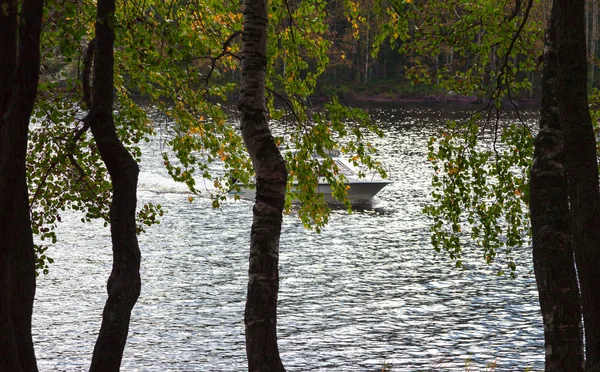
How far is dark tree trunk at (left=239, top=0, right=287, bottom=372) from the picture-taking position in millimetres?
9617

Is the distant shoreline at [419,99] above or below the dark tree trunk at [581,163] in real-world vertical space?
above

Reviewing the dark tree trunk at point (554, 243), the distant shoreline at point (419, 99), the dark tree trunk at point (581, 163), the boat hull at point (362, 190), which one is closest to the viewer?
the dark tree trunk at point (581, 163)

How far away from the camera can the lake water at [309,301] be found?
21.5 metres

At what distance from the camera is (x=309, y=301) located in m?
26.8

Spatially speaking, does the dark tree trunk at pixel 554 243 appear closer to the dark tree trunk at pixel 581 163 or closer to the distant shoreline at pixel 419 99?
the dark tree trunk at pixel 581 163

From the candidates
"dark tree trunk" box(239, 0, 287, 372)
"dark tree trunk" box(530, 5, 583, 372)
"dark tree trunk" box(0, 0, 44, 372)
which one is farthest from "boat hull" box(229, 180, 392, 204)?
"dark tree trunk" box(0, 0, 44, 372)

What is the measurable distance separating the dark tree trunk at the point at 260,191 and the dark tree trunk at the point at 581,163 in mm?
3167

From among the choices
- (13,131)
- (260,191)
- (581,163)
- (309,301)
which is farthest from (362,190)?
(581,163)

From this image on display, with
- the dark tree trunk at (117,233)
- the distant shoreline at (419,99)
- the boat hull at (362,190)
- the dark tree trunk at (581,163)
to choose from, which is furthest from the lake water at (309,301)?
the distant shoreline at (419,99)

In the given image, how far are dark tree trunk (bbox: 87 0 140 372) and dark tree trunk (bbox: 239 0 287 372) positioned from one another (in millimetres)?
2169

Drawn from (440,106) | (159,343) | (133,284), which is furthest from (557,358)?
(440,106)

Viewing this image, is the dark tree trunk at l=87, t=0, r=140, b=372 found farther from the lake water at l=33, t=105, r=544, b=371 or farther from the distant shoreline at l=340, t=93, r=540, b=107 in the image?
the distant shoreline at l=340, t=93, r=540, b=107

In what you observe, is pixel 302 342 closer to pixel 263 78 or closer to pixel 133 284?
pixel 133 284

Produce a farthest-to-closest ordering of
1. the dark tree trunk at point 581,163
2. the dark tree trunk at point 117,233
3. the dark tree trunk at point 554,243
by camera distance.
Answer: the dark tree trunk at point 117,233 < the dark tree trunk at point 554,243 < the dark tree trunk at point 581,163
